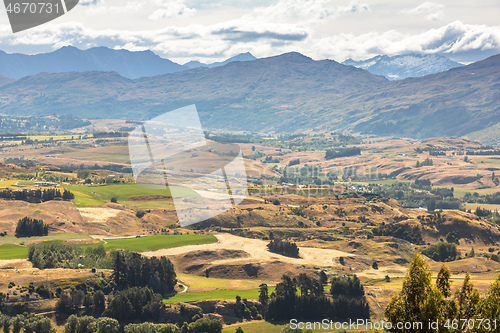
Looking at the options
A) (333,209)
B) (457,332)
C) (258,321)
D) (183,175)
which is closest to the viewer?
(457,332)

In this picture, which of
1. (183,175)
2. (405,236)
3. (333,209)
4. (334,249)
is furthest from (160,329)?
(183,175)

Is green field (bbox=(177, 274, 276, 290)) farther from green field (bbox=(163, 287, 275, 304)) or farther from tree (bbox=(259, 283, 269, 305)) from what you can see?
tree (bbox=(259, 283, 269, 305))

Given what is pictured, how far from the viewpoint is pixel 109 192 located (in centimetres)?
17038

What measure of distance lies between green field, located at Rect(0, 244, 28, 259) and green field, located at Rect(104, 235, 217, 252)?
16.9 meters

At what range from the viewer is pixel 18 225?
4823 inches

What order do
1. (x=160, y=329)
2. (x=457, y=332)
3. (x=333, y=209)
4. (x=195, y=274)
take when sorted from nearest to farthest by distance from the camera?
(x=457, y=332), (x=160, y=329), (x=195, y=274), (x=333, y=209)

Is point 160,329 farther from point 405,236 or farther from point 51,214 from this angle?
point 405,236

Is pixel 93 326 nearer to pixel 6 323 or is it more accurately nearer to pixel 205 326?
pixel 6 323

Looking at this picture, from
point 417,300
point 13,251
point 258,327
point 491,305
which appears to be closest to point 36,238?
point 13,251

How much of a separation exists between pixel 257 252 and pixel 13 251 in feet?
172

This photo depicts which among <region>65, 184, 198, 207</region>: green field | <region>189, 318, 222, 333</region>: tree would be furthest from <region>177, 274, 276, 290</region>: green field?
<region>65, 184, 198, 207</region>: green field

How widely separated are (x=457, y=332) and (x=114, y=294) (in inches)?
2813

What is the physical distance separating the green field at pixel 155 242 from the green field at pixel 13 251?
55.6 feet

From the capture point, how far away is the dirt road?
11050 cm
